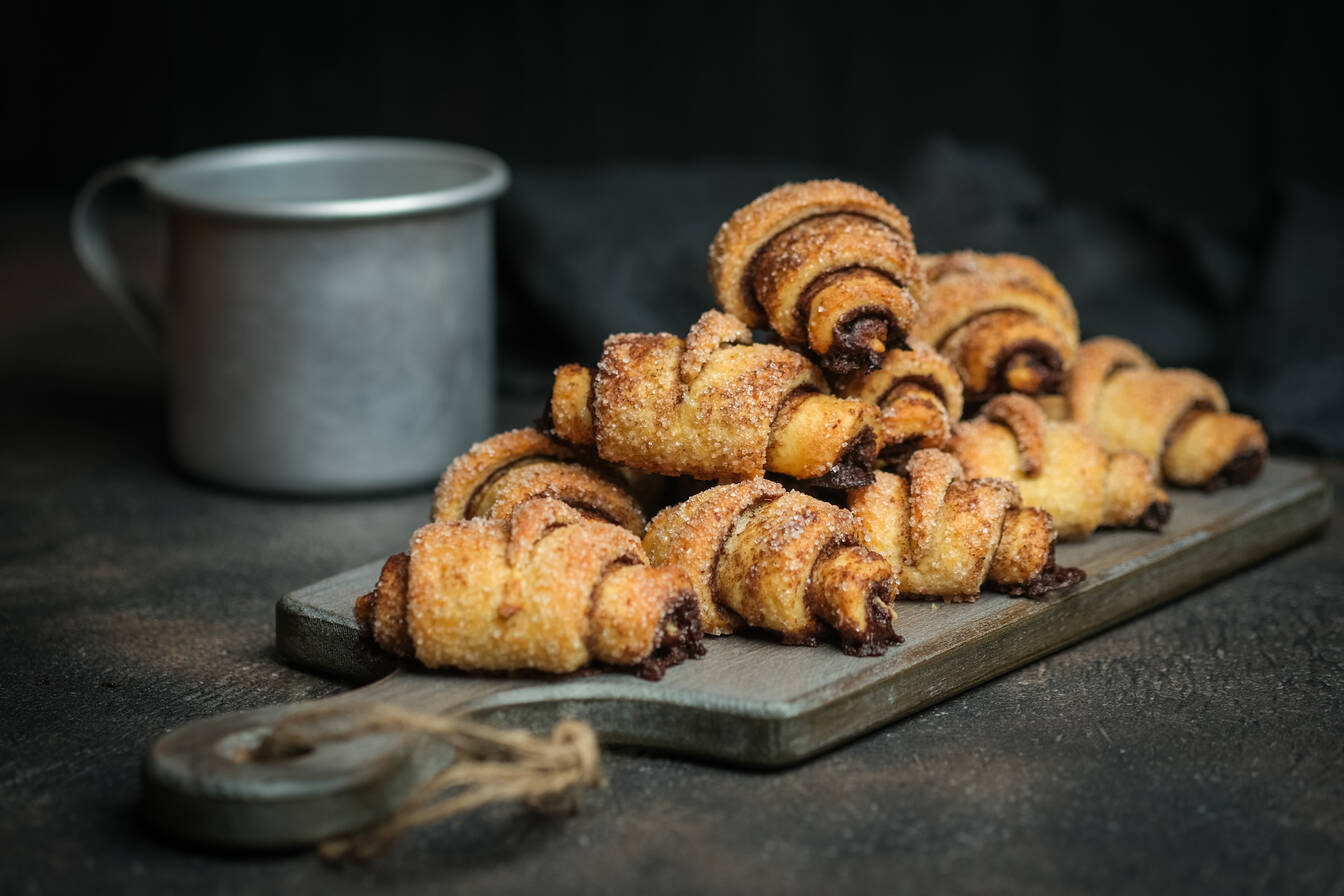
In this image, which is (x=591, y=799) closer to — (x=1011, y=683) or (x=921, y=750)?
(x=921, y=750)

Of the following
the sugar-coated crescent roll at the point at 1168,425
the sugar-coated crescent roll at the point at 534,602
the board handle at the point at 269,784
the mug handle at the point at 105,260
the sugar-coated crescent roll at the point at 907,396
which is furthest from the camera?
the mug handle at the point at 105,260

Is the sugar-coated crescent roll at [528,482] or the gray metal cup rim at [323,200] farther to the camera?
the gray metal cup rim at [323,200]

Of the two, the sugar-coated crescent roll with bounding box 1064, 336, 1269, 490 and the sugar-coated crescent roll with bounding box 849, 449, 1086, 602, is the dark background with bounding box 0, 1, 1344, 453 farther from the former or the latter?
the sugar-coated crescent roll with bounding box 849, 449, 1086, 602

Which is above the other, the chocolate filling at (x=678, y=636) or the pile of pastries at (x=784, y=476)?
the pile of pastries at (x=784, y=476)

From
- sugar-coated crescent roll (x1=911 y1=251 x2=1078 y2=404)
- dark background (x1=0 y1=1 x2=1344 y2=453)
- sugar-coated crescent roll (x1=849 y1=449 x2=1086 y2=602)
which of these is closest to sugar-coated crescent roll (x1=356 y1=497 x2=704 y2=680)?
sugar-coated crescent roll (x1=849 y1=449 x2=1086 y2=602)

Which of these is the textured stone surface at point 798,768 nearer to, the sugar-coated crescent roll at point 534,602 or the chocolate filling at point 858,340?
the sugar-coated crescent roll at point 534,602

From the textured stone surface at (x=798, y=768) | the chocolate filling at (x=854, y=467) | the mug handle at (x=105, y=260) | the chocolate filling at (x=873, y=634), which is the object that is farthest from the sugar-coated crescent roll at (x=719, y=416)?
the mug handle at (x=105, y=260)

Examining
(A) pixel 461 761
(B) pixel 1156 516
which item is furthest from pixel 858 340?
(A) pixel 461 761
